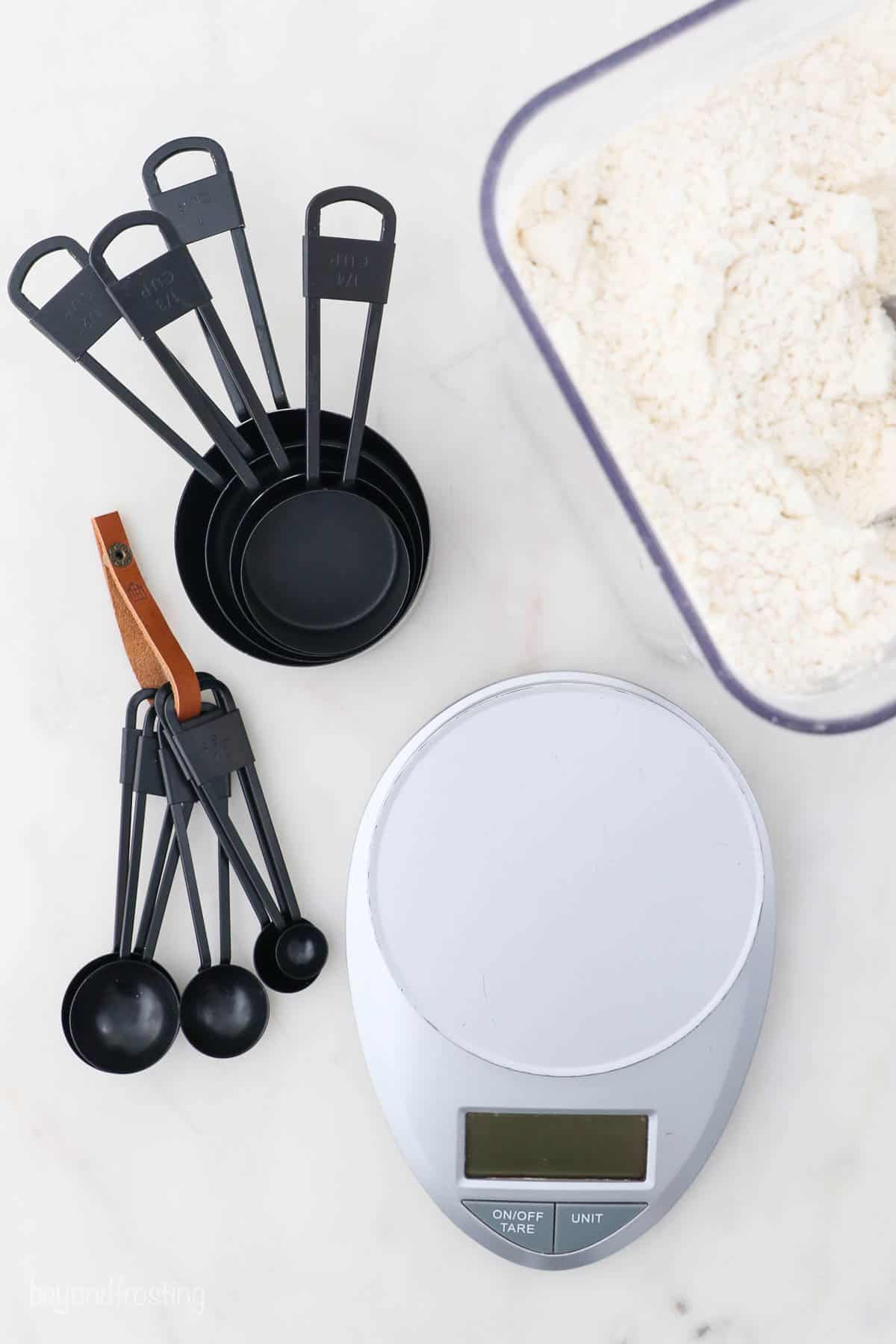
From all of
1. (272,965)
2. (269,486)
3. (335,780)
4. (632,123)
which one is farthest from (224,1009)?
(632,123)

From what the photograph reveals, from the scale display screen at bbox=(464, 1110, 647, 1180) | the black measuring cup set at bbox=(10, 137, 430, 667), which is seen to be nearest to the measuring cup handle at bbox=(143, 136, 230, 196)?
the black measuring cup set at bbox=(10, 137, 430, 667)

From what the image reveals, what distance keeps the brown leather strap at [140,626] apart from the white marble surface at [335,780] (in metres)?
0.01

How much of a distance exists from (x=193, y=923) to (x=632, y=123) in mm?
483

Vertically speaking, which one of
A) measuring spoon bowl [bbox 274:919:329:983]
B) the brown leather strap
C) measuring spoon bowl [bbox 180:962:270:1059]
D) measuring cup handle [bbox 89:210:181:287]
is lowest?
measuring spoon bowl [bbox 180:962:270:1059]

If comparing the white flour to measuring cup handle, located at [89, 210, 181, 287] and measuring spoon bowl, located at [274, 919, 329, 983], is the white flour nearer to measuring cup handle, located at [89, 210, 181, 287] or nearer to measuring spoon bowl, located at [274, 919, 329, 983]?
measuring cup handle, located at [89, 210, 181, 287]

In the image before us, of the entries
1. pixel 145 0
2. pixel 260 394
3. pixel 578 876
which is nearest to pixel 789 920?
pixel 578 876

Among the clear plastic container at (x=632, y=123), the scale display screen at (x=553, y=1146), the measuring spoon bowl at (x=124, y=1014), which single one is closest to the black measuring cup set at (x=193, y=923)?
the measuring spoon bowl at (x=124, y=1014)

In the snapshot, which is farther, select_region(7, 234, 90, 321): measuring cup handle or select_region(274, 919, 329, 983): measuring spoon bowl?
select_region(274, 919, 329, 983): measuring spoon bowl

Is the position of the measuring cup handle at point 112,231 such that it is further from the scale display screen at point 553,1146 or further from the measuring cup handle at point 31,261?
the scale display screen at point 553,1146

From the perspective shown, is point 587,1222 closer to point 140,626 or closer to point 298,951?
point 298,951

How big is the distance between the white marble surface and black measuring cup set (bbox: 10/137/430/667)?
0.10 ft

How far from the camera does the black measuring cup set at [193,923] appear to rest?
534 mm

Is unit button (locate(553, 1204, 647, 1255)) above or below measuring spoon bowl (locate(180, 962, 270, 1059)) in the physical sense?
below

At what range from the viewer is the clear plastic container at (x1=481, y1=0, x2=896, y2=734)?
0.42 metres
